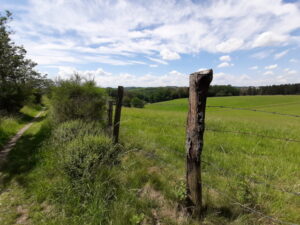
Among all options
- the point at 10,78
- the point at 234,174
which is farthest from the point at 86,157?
the point at 10,78

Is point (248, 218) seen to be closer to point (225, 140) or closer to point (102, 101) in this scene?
point (225, 140)

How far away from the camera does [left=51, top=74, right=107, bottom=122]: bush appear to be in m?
6.18

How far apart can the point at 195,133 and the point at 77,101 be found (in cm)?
544

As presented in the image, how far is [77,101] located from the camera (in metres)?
6.21

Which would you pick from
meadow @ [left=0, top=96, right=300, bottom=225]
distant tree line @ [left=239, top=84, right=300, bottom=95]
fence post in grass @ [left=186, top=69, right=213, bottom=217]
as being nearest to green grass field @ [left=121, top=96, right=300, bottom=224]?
meadow @ [left=0, top=96, right=300, bottom=225]

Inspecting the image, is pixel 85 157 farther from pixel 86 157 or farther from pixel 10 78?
A: pixel 10 78

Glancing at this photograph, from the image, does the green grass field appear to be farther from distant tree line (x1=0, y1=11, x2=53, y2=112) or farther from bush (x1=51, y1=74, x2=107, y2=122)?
distant tree line (x1=0, y1=11, x2=53, y2=112)

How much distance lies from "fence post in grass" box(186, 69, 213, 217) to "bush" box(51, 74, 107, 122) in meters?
4.80

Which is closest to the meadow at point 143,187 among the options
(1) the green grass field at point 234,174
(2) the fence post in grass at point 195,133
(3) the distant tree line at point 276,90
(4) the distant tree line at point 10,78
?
(1) the green grass field at point 234,174

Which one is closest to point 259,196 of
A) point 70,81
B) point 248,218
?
point 248,218

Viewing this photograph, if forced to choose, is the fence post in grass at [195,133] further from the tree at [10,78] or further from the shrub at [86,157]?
the tree at [10,78]

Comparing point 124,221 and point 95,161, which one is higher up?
point 95,161

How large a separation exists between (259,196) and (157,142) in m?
3.03

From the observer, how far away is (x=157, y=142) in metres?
5.05
